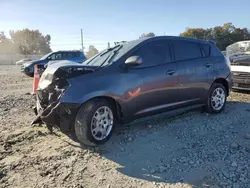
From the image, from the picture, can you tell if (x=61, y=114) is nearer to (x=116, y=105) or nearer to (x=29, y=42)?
(x=116, y=105)

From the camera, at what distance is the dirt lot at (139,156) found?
3238mm

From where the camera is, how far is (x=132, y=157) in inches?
153

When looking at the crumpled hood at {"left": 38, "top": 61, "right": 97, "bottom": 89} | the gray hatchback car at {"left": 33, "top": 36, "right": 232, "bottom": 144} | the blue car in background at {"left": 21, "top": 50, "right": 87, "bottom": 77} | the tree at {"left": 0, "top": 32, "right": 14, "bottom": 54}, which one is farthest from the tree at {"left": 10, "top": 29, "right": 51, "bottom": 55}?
the crumpled hood at {"left": 38, "top": 61, "right": 97, "bottom": 89}

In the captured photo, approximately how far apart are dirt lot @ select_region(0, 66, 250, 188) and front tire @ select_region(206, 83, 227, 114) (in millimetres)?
413

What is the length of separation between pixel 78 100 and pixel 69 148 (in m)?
0.87

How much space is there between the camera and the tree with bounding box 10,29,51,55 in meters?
71.6

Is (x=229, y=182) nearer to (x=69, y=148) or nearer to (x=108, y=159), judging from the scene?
(x=108, y=159)

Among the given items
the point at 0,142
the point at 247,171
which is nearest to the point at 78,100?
the point at 0,142

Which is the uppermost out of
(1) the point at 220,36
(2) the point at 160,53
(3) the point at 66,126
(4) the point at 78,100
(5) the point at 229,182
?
(1) the point at 220,36

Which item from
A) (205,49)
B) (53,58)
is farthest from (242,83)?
(53,58)

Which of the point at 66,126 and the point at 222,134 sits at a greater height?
the point at 66,126

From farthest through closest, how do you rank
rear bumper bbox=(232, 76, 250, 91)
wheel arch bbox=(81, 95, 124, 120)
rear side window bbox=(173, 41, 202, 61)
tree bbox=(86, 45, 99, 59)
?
1. tree bbox=(86, 45, 99, 59)
2. rear bumper bbox=(232, 76, 250, 91)
3. rear side window bbox=(173, 41, 202, 61)
4. wheel arch bbox=(81, 95, 124, 120)

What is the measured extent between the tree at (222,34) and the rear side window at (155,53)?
41866 mm

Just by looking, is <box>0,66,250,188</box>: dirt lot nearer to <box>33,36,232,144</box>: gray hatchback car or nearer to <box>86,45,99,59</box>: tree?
<box>33,36,232,144</box>: gray hatchback car
